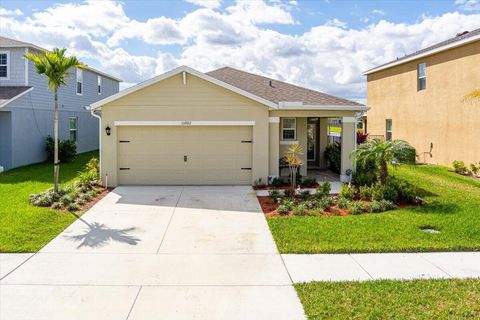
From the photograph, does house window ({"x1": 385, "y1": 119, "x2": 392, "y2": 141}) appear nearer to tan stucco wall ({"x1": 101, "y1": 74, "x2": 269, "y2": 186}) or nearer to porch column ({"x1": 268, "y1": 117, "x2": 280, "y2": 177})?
porch column ({"x1": 268, "y1": 117, "x2": 280, "y2": 177})

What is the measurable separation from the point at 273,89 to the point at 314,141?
343 cm

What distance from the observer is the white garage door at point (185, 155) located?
14719mm

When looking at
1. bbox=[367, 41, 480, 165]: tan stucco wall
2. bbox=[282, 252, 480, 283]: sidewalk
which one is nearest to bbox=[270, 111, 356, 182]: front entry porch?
bbox=[367, 41, 480, 165]: tan stucco wall

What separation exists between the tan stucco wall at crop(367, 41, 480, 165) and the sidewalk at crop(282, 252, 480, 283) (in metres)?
10.7

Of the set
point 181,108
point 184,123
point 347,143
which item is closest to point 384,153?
point 347,143

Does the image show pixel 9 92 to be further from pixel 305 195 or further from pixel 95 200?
pixel 305 195

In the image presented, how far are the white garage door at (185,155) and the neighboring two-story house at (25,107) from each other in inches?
250

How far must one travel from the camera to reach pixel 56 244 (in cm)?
827

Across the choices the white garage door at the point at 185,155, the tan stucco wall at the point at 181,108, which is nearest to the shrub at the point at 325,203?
the tan stucco wall at the point at 181,108

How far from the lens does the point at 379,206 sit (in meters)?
10.9

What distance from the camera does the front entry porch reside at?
14.9 meters

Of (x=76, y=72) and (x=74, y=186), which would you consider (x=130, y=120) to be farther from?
(x=76, y=72)

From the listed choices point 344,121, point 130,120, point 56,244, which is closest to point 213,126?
point 130,120

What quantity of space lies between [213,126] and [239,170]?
1820mm
